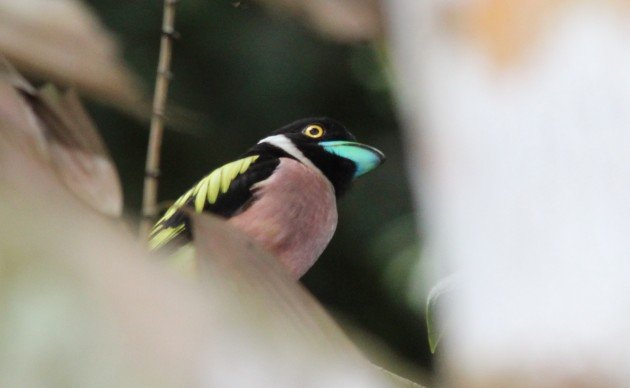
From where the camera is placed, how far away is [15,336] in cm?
50

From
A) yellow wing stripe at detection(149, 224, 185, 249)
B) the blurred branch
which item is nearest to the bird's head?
yellow wing stripe at detection(149, 224, 185, 249)

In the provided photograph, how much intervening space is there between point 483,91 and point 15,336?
226 millimetres

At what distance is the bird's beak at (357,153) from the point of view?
3.39 feet

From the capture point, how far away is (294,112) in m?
1.68

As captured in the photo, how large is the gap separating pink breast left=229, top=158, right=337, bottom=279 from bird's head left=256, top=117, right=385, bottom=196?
15 millimetres

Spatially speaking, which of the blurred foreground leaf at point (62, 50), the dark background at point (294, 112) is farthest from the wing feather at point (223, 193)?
the dark background at point (294, 112)

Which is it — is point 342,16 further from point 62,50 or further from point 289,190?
point 289,190

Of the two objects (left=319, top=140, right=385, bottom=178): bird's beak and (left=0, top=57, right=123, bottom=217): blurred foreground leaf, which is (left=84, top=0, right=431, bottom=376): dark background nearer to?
(left=319, top=140, right=385, bottom=178): bird's beak

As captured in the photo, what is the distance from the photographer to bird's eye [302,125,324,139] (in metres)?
1.08

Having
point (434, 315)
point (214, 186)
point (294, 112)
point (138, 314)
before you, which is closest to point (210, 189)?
point (214, 186)

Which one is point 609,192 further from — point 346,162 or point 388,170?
point 388,170

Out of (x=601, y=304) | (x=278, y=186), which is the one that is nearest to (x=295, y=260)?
(x=278, y=186)

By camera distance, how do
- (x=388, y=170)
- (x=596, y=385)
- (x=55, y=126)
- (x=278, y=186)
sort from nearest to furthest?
(x=596, y=385)
(x=55, y=126)
(x=278, y=186)
(x=388, y=170)

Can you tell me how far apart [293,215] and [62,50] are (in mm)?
354
